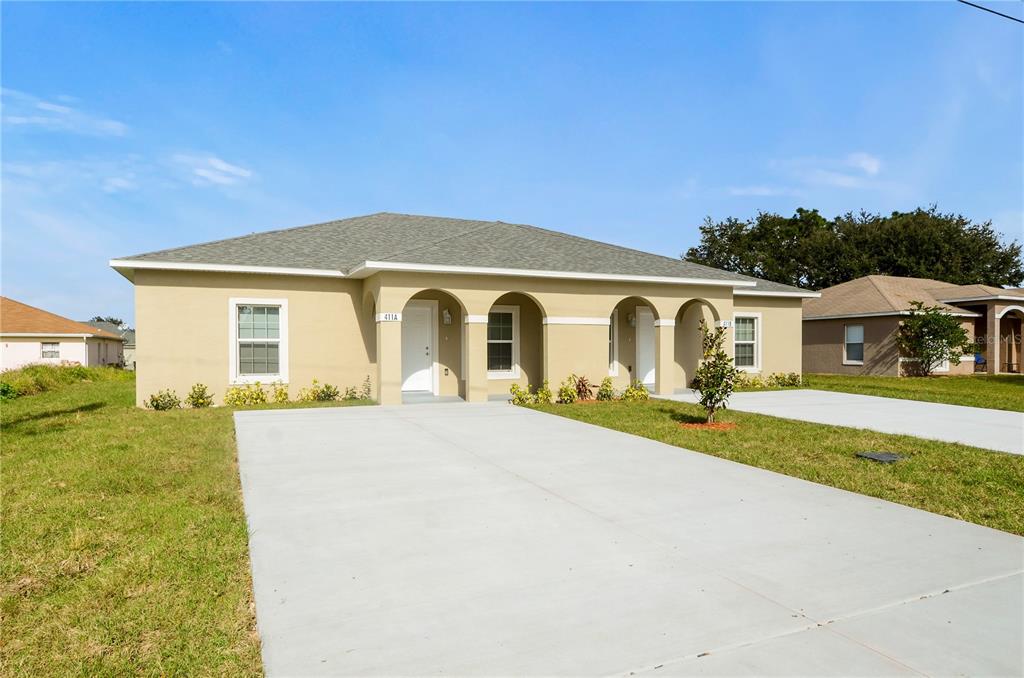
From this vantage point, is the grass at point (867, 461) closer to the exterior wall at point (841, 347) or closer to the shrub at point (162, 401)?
the shrub at point (162, 401)

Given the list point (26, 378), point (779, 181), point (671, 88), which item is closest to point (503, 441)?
point (671, 88)

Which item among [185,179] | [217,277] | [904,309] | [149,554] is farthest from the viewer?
[904,309]

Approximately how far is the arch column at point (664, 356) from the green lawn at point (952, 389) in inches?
223

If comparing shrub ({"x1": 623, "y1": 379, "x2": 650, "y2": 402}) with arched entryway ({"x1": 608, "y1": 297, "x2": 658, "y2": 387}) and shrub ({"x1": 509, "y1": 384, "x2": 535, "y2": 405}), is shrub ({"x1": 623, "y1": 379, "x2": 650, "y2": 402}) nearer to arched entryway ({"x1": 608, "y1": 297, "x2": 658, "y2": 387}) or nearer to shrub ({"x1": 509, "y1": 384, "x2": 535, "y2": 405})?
arched entryway ({"x1": 608, "y1": 297, "x2": 658, "y2": 387})

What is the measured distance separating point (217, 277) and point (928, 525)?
13.4 meters

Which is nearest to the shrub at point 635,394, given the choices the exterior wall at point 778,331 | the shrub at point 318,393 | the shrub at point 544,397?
the shrub at point 544,397

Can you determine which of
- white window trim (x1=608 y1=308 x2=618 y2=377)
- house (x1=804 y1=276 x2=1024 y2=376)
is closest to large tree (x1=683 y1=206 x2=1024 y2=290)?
house (x1=804 y1=276 x2=1024 y2=376)

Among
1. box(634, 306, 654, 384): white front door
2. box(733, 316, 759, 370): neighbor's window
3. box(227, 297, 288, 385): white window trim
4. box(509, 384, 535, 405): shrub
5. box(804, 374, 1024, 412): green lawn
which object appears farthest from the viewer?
box(733, 316, 759, 370): neighbor's window

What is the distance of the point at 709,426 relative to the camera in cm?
1034

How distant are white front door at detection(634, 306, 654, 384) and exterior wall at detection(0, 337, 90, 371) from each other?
3053cm

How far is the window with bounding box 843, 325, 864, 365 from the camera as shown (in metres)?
24.4

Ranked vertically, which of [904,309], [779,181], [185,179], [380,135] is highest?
[779,181]

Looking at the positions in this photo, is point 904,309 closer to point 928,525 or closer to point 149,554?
point 928,525

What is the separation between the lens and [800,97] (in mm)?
16375
